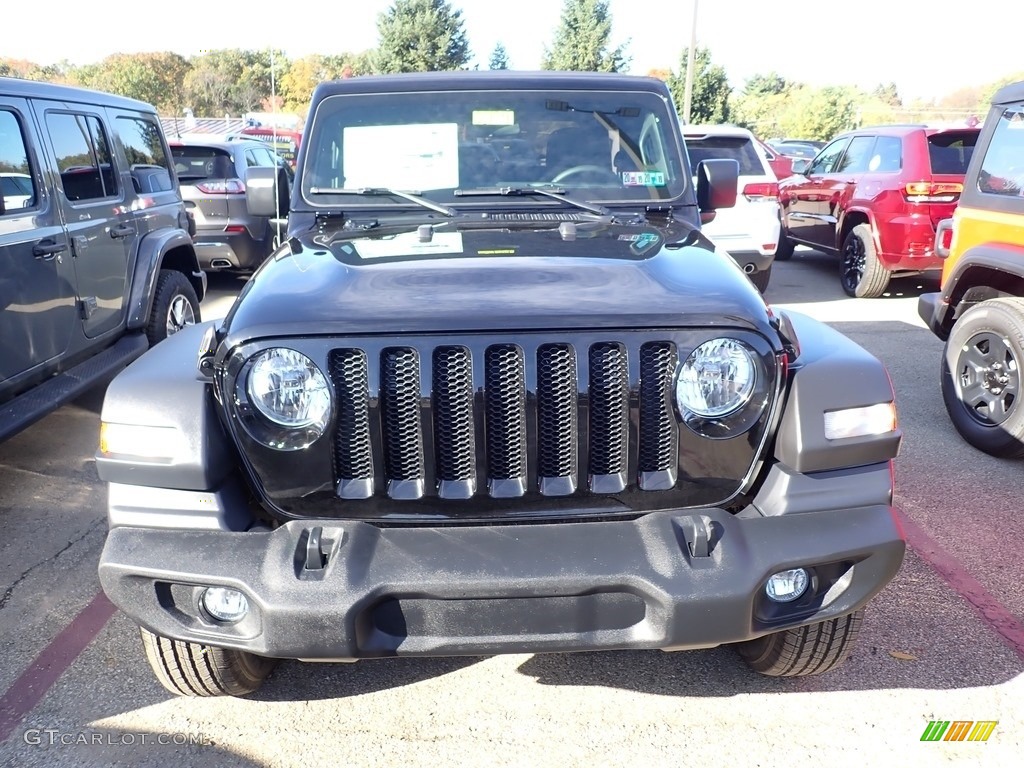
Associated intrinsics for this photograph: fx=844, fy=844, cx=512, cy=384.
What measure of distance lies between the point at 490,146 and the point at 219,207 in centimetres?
624

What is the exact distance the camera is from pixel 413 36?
42844 mm

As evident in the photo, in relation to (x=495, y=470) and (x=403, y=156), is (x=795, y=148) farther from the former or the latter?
(x=495, y=470)

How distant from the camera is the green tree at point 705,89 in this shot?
30.8 meters

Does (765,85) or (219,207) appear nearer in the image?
(219,207)

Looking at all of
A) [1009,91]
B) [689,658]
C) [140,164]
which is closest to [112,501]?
[689,658]

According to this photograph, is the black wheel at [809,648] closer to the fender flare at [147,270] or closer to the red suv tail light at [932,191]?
the fender flare at [147,270]

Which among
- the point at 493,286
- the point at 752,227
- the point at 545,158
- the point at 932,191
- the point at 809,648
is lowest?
the point at 809,648

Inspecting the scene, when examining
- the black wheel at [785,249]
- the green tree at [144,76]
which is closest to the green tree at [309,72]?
the green tree at [144,76]

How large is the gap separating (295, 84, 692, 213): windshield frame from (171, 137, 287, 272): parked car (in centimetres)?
548

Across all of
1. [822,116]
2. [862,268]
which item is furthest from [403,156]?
[822,116]

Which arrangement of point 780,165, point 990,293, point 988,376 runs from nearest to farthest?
point 988,376, point 990,293, point 780,165

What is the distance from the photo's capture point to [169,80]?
174 feet

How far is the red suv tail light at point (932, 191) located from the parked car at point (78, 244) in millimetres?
6619

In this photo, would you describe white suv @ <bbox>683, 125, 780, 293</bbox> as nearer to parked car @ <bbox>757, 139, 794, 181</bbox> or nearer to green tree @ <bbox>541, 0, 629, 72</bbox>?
parked car @ <bbox>757, 139, 794, 181</bbox>
